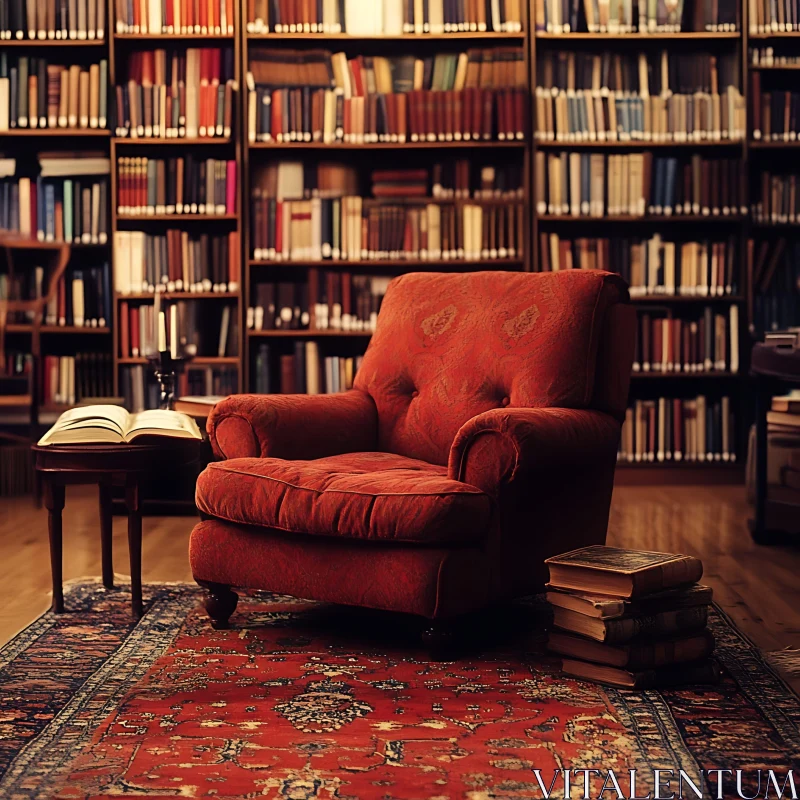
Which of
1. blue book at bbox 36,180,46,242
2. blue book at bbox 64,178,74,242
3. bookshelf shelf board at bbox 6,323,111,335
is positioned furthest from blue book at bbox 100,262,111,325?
blue book at bbox 36,180,46,242

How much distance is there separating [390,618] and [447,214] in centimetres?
288

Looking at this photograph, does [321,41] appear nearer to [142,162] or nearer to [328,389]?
[142,162]

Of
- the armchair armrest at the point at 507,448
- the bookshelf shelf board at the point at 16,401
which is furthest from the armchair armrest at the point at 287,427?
the bookshelf shelf board at the point at 16,401

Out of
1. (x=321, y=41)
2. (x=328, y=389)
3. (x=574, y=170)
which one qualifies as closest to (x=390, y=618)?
(x=328, y=389)

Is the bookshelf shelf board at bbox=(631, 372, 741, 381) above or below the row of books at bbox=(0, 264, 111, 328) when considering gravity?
below

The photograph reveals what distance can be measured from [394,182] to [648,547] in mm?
2341

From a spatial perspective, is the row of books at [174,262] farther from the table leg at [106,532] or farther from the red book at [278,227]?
the table leg at [106,532]

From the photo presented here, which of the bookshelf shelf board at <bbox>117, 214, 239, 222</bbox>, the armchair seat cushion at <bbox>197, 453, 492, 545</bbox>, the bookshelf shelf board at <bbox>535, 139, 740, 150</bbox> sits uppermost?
the bookshelf shelf board at <bbox>535, 139, 740, 150</bbox>

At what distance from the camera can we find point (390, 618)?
9.75 feet

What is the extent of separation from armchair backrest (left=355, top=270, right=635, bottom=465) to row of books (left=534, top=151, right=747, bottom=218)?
2.31 meters

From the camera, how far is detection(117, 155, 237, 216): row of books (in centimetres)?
541

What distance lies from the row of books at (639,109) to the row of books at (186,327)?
1706 millimetres

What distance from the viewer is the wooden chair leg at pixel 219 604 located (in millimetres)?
2865

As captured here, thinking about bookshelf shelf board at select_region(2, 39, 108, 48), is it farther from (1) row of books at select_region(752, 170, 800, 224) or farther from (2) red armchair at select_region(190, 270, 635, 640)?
(1) row of books at select_region(752, 170, 800, 224)
